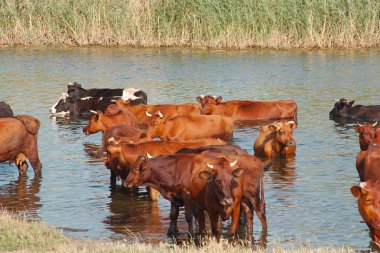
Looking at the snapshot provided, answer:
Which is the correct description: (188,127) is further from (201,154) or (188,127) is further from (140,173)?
(201,154)

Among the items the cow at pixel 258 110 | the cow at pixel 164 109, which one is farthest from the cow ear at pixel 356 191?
the cow at pixel 258 110

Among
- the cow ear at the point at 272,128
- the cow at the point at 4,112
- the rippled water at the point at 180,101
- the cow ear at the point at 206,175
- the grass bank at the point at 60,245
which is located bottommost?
the rippled water at the point at 180,101

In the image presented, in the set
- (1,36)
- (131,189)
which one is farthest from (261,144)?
(1,36)

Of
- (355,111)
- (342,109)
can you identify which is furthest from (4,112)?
(355,111)

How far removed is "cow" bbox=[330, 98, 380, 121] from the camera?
22906 millimetres

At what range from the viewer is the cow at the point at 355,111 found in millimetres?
22906

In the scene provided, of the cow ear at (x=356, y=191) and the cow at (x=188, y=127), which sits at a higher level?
the cow ear at (x=356, y=191)

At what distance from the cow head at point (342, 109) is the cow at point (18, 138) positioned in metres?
9.23

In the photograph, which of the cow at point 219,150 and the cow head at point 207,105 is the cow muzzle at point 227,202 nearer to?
the cow at point 219,150

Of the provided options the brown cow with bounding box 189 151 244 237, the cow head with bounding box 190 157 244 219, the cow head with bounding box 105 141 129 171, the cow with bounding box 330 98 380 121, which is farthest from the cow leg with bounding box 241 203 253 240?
the cow with bounding box 330 98 380 121

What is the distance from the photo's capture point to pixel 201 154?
40.8 ft

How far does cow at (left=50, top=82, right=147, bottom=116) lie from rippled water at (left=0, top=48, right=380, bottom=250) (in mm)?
480

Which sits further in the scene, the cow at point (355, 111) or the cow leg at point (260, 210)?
the cow at point (355, 111)

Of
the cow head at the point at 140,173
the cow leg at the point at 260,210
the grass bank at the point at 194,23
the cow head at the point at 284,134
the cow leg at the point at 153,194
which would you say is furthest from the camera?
the grass bank at the point at 194,23
